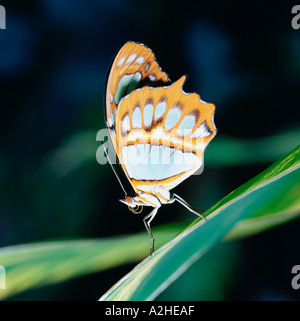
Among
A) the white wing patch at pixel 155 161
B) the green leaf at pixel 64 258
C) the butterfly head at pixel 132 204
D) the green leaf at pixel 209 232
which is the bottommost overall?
the green leaf at pixel 209 232

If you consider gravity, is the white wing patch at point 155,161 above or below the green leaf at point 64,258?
above

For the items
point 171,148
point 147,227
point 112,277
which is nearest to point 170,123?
point 171,148

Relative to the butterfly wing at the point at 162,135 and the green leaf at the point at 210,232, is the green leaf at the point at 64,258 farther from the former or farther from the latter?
the butterfly wing at the point at 162,135

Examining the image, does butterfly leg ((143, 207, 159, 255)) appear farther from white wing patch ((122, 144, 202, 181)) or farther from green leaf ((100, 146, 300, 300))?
green leaf ((100, 146, 300, 300))

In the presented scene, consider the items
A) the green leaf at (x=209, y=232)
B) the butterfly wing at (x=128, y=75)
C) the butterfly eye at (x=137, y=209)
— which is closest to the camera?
the green leaf at (x=209, y=232)

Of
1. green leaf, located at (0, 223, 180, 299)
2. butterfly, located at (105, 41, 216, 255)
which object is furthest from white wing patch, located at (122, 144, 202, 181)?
green leaf, located at (0, 223, 180, 299)

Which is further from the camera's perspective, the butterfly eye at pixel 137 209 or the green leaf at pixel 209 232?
the butterfly eye at pixel 137 209

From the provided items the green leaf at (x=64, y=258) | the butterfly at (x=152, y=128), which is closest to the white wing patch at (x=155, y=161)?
the butterfly at (x=152, y=128)
